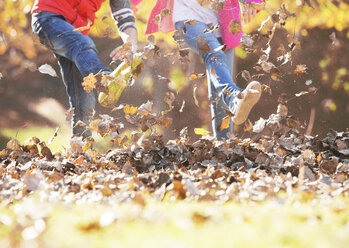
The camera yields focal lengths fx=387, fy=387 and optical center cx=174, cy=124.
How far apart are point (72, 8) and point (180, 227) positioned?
2.60m

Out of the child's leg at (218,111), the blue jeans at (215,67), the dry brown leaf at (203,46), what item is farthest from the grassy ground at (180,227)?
the child's leg at (218,111)

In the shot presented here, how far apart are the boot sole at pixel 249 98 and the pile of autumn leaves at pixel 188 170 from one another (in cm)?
18

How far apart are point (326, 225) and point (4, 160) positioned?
2.40 metres

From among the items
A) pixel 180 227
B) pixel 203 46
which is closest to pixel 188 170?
pixel 203 46

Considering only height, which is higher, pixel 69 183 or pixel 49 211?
pixel 49 211

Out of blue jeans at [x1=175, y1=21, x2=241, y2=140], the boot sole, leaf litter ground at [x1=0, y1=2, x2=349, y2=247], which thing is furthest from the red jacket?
the boot sole

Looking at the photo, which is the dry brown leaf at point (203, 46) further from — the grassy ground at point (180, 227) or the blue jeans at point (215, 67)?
the grassy ground at point (180, 227)

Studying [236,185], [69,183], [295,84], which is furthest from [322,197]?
[295,84]

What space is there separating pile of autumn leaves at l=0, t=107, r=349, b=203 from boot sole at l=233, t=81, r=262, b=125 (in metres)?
0.18

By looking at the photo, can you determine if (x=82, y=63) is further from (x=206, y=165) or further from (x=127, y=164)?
(x=206, y=165)

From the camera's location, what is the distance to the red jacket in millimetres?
2916

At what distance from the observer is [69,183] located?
168cm

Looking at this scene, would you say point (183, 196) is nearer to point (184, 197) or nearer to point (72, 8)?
point (184, 197)

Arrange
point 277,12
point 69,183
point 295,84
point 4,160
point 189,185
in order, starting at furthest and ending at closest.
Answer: point 295,84 → point 4,160 → point 277,12 → point 69,183 → point 189,185
